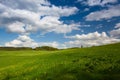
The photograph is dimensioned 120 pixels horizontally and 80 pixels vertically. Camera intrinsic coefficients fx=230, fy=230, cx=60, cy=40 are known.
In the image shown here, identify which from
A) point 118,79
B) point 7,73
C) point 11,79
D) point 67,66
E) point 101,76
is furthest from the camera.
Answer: point 7,73

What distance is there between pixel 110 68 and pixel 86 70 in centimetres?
254

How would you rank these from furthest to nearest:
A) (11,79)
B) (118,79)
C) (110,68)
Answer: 1. (11,79)
2. (110,68)
3. (118,79)

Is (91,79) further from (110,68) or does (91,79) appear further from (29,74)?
(29,74)

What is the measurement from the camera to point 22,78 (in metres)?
25.4

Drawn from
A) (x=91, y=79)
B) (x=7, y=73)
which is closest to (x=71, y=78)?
(x=91, y=79)

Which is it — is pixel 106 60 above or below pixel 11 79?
above

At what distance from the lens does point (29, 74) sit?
2689cm

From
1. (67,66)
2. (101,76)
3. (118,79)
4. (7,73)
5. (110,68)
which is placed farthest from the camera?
(7,73)

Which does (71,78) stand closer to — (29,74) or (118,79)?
(118,79)

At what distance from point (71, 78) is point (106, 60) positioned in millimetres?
8419

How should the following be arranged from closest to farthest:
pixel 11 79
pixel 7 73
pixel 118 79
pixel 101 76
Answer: pixel 118 79
pixel 101 76
pixel 11 79
pixel 7 73

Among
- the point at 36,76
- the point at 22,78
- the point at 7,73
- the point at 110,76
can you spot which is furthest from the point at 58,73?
the point at 7,73

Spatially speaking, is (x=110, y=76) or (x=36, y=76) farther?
(x=36, y=76)

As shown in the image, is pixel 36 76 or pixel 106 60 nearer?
pixel 36 76
